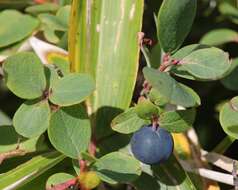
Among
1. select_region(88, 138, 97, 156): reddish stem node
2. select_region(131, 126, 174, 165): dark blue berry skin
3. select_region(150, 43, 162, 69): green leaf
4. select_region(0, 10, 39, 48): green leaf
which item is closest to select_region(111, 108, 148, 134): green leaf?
select_region(131, 126, 174, 165): dark blue berry skin

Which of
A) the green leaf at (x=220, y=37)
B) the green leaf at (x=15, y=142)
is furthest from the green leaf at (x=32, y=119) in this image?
the green leaf at (x=220, y=37)

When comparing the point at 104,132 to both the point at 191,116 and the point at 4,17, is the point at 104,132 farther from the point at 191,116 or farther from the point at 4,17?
the point at 4,17

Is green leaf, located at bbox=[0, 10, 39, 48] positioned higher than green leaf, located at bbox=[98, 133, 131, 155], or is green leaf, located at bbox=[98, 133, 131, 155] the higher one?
green leaf, located at bbox=[0, 10, 39, 48]

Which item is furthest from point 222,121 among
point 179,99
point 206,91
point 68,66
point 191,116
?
point 206,91

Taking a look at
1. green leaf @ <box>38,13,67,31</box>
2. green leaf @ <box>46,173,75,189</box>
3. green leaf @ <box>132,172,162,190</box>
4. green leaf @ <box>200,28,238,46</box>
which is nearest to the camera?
green leaf @ <box>46,173,75,189</box>

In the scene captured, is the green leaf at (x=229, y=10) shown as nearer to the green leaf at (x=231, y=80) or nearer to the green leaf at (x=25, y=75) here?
the green leaf at (x=231, y=80)

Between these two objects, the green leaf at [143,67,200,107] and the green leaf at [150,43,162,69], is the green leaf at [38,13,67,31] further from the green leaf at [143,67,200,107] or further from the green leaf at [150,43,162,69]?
the green leaf at [143,67,200,107]

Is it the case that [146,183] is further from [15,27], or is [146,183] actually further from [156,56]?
[15,27]
